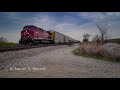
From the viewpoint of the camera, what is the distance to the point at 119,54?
769 cm

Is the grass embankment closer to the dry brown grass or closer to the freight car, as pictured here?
the dry brown grass

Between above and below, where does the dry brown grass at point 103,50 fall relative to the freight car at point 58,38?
below

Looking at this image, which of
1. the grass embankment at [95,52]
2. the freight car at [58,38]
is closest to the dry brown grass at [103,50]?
the grass embankment at [95,52]

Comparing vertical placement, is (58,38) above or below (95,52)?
above

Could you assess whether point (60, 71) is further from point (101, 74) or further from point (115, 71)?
point (115, 71)

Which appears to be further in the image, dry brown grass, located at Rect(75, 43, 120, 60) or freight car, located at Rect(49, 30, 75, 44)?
freight car, located at Rect(49, 30, 75, 44)

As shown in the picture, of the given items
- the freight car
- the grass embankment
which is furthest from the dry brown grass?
the freight car

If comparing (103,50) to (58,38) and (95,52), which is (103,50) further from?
(58,38)

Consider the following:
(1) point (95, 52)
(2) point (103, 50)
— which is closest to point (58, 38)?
(1) point (95, 52)

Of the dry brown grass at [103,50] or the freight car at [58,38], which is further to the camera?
the freight car at [58,38]

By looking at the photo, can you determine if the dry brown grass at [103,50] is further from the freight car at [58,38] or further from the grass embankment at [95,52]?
the freight car at [58,38]
